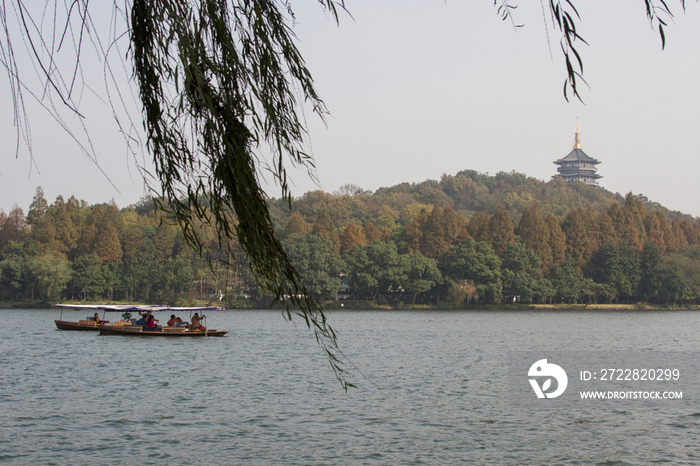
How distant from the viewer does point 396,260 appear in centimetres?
8500

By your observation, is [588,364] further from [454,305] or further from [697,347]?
[454,305]

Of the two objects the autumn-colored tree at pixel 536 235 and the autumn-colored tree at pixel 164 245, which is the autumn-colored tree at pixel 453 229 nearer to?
the autumn-colored tree at pixel 536 235

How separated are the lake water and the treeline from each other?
4767cm

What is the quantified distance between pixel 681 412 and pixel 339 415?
912cm

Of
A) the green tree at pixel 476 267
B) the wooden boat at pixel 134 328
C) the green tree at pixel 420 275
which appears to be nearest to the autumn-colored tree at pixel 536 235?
the green tree at pixel 476 267

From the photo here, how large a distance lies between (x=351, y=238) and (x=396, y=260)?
1201 centimetres

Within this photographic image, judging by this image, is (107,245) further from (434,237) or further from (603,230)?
(603,230)

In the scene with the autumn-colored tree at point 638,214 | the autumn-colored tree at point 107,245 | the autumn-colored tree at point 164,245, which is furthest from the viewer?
the autumn-colored tree at point 638,214

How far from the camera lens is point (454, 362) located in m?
30.5

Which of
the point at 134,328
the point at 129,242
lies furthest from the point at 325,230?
the point at 134,328

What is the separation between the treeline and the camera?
83750 mm

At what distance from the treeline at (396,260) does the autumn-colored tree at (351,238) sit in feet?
0.62

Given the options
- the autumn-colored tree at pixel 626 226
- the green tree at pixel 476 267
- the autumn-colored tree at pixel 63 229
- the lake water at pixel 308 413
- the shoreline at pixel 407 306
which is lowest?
the lake water at pixel 308 413

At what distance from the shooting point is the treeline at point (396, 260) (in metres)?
83.8
